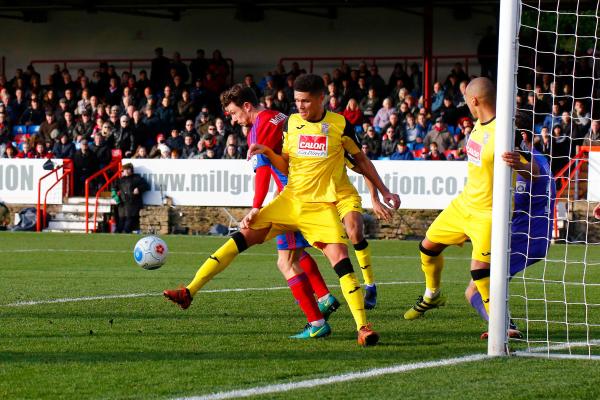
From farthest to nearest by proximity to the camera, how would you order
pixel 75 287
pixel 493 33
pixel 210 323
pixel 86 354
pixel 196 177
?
pixel 493 33, pixel 196 177, pixel 75 287, pixel 210 323, pixel 86 354

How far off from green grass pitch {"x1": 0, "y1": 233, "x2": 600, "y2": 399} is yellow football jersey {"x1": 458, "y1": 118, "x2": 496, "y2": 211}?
3.18ft

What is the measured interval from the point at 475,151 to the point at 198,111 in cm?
2150

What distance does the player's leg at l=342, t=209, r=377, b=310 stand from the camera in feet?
31.4

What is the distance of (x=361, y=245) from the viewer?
10.4m

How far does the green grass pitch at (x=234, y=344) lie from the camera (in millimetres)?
6043

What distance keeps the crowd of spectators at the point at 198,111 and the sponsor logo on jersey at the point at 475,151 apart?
1306 cm

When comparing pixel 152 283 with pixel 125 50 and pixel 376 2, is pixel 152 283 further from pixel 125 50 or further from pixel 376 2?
pixel 125 50

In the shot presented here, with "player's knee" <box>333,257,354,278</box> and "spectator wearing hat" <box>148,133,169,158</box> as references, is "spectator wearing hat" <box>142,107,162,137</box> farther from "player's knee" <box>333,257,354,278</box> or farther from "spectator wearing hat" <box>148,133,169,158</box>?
"player's knee" <box>333,257,354,278</box>

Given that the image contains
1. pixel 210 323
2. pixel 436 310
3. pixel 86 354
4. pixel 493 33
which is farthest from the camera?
pixel 493 33

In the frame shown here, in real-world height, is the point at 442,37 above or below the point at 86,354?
above

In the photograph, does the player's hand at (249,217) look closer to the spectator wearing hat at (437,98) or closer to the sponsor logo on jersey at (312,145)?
the sponsor logo on jersey at (312,145)

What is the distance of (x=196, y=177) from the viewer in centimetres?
2523

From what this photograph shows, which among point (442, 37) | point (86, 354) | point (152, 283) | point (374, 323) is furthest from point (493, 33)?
point (86, 354)

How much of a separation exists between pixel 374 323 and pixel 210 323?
4.20ft
